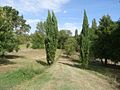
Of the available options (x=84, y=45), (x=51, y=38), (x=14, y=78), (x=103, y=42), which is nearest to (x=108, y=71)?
(x=84, y=45)

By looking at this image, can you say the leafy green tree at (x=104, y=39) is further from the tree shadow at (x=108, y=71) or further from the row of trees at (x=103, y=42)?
the tree shadow at (x=108, y=71)

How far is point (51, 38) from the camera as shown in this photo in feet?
144

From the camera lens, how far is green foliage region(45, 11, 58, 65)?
43.7 meters

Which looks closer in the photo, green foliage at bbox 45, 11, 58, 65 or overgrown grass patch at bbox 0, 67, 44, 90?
overgrown grass patch at bbox 0, 67, 44, 90

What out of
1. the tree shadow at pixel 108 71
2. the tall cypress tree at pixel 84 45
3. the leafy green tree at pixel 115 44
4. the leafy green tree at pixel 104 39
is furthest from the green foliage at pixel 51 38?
the leafy green tree at pixel 104 39

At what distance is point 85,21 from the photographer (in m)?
41.9

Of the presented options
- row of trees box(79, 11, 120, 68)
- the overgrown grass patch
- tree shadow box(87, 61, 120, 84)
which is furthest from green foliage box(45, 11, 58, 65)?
the overgrown grass patch

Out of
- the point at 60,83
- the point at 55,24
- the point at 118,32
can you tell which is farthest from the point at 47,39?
the point at 60,83

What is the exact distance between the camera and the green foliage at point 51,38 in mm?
43662

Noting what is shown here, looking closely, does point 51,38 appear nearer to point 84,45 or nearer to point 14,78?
point 84,45

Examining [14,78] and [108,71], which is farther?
[108,71]

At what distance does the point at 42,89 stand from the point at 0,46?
17.8 meters

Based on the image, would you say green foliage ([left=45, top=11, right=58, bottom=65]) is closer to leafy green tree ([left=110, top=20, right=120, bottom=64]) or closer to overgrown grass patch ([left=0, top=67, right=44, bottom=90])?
leafy green tree ([left=110, top=20, right=120, bottom=64])

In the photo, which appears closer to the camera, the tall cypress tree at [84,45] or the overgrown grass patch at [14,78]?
the overgrown grass patch at [14,78]
